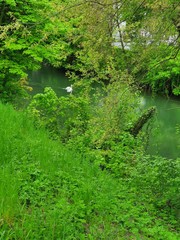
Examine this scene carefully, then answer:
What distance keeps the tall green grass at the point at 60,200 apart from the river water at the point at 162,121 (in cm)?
224

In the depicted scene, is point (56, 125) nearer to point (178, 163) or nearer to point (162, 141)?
point (178, 163)

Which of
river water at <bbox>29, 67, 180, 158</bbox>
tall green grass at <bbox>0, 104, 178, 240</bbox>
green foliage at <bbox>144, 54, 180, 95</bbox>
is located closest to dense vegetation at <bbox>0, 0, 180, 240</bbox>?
tall green grass at <bbox>0, 104, 178, 240</bbox>

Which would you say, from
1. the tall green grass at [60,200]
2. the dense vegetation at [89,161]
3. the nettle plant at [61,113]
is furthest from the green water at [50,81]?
the tall green grass at [60,200]

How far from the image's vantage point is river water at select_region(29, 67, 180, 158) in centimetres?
1043

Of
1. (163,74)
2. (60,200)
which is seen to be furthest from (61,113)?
(163,74)

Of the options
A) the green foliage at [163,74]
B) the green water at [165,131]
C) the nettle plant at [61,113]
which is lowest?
the green water at [165,131]

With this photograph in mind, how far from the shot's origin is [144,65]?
17.9ft

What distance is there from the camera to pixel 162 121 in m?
15.5

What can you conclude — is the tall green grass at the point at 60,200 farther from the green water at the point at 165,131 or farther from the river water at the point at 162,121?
the green water at the point at 165,131

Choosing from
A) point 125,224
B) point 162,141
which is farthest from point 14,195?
point 162,141

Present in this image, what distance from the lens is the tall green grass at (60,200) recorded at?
2914 mm

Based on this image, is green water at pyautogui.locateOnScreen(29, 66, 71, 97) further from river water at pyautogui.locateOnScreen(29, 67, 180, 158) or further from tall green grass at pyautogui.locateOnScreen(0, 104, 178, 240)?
tall green grass at pyautogui.locateOnScreen(0, 104, 178, 240)

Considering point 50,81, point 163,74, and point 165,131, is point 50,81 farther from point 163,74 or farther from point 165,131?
point 163,74

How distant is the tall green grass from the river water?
2239 mm
